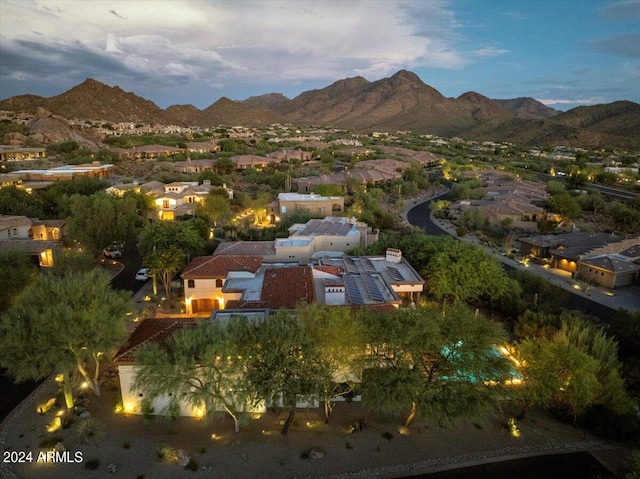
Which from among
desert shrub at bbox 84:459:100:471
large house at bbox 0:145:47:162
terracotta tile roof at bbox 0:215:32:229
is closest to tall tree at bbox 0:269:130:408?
desert shrub at bbox 84:459:100:471

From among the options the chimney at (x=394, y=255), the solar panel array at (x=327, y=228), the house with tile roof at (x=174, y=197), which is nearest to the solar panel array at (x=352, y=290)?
the chimney at (x=394, y=255)

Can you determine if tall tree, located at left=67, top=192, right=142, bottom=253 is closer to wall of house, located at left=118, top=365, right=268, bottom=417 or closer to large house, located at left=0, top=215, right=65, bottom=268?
large house, located at left=0, top=215, right=65, bottom=268

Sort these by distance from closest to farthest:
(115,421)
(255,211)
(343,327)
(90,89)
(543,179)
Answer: (343,327) < (115,421) < (255,211) < (543,179) < (90,89)

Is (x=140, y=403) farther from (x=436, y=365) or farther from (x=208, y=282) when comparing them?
(x=436, y=365)

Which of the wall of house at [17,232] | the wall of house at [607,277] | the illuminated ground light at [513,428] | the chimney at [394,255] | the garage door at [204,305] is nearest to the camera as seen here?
the illuminated ground light at [513,428]

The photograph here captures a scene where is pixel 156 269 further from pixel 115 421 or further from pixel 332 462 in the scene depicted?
pixel 332 462

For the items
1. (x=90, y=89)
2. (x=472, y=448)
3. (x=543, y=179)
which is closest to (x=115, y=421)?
(x=472, y=448)

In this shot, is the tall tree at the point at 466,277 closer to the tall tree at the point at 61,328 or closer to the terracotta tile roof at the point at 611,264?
the terracotta tile roof at the point at 611,264
